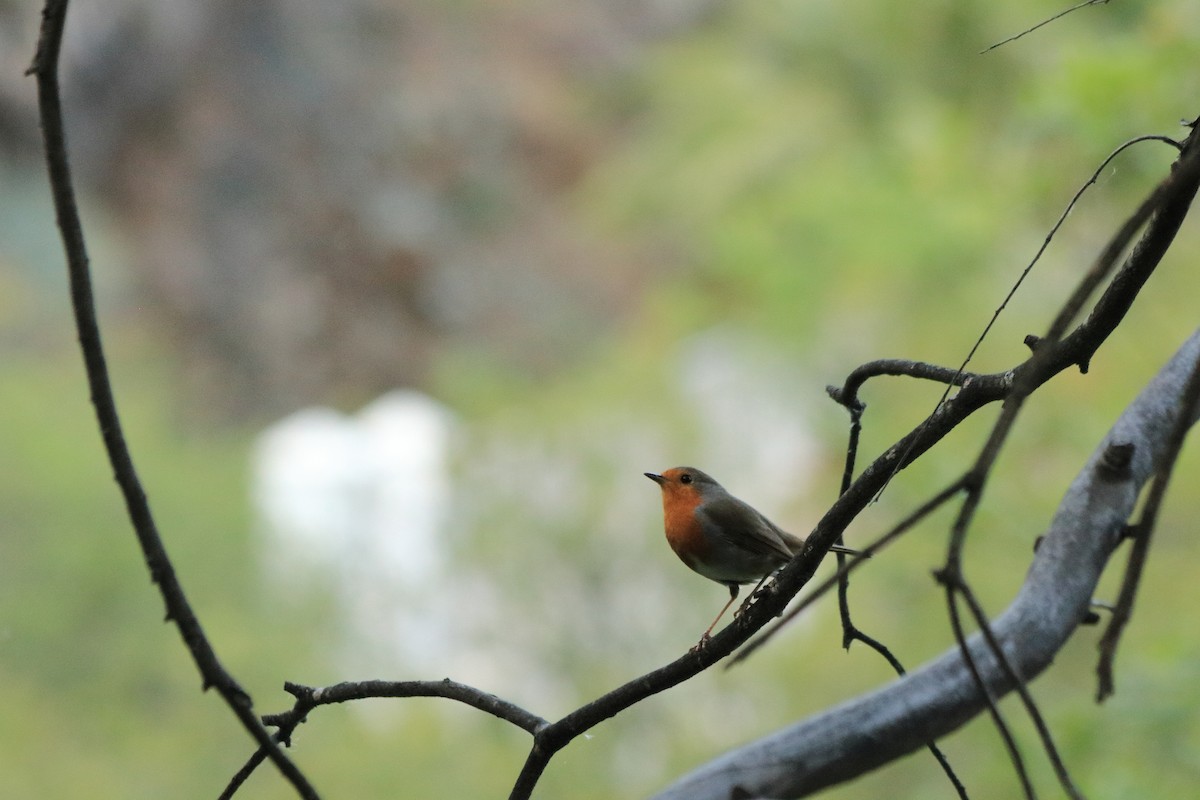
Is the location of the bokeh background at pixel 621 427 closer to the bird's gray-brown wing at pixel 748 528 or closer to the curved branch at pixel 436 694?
the bird's gray-brown wing at pixel 748 528

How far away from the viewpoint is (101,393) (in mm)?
575

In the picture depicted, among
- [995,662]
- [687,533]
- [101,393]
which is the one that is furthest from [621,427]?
[101,393]

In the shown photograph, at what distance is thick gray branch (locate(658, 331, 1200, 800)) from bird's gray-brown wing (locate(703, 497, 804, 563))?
0.27 metres

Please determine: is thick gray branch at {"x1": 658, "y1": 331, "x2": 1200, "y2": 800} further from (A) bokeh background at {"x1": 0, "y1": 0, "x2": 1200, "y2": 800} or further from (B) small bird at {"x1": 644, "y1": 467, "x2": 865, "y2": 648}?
(A) bokeh background at {"x1": 0, "y1": 0, "x2": 1200, "y2": 800}

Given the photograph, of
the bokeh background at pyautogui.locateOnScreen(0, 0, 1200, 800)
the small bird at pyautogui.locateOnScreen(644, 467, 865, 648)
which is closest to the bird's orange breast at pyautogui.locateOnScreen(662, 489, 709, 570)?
the small bird at pyautogui.locateOnScreen(644, 467, 865, 648)

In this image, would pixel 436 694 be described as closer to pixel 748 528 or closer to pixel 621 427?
pixel 748 528

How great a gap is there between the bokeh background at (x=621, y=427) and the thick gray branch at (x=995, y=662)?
3.48 feet

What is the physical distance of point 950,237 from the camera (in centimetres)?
362

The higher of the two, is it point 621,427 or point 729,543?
point 621,427

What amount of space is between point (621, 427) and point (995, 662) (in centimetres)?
403

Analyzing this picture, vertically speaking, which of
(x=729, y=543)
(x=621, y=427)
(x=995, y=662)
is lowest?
(x=995, y=662)

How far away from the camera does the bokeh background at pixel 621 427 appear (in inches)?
120

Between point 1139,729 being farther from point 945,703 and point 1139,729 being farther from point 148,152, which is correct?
point 148,152

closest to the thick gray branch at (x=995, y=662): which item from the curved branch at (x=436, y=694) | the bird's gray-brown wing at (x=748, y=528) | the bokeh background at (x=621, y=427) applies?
the curved branch at (x=436, y=694)
